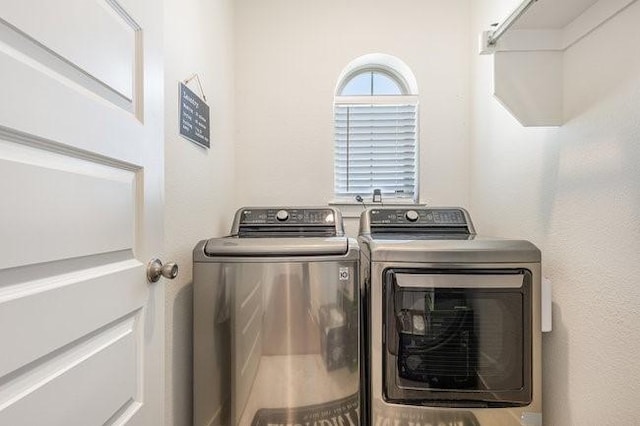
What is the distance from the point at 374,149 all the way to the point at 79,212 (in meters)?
1.87

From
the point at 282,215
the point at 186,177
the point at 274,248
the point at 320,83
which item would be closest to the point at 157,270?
the point at 274,248

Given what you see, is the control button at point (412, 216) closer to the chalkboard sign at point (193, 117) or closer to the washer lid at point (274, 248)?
the washer lid at point (274, 248)

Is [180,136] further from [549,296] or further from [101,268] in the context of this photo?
[549,296]

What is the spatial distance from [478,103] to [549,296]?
1198 millimetres

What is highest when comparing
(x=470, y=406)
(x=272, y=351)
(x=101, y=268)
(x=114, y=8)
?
(x=114, y=8)

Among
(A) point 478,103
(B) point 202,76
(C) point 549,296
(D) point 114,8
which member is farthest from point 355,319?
(A) point 478,103

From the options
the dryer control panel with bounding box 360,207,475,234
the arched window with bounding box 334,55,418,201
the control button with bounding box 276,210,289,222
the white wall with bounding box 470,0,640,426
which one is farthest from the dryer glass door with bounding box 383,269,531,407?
the arched window with bounding box 334,55,418,201

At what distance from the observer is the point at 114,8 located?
756 mm

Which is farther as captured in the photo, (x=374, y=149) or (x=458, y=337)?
(x=374, y=149)

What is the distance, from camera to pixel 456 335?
1.21 meters

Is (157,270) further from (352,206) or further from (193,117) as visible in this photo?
(352,206)

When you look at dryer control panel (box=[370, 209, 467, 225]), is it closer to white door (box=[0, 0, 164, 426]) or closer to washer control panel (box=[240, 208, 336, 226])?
washer control panel (box=[240, 208, 336, 226])

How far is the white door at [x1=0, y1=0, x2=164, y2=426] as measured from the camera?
49 cm

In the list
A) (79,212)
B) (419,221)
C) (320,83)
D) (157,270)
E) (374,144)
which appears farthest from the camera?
(374,144)
